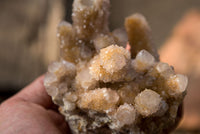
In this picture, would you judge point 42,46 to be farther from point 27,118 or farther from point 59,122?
point 27,118

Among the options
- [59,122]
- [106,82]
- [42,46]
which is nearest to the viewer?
[106,82]

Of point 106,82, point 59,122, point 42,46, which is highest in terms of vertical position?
point 106,82

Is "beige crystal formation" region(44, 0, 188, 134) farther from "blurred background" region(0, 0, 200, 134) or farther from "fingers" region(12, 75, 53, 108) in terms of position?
"blurred background" region(0, 0, 200, 134)

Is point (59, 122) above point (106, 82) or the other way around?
the other way around

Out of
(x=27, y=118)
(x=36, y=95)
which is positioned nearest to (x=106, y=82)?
(x=27, y=118)

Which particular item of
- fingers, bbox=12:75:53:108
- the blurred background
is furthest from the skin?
the blurred background

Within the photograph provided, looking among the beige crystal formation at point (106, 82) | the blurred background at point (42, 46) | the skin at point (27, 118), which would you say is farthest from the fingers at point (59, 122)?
the blurred background at point (42, 46)

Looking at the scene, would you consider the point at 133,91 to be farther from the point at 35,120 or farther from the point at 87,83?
the point at 35,120

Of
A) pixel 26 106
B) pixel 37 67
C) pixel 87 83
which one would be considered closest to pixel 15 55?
pixel 37 67
